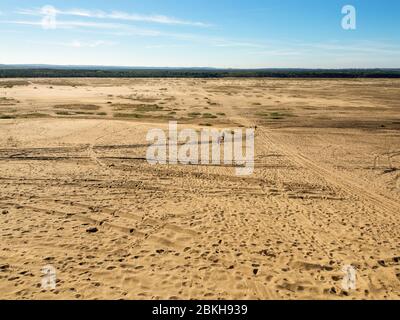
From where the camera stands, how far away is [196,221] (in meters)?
10.7

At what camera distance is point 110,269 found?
8047 millimetres

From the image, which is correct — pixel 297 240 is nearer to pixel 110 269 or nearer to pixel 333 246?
pixel 333 246

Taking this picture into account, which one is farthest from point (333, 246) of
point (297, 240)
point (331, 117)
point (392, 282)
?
point (331, 117)

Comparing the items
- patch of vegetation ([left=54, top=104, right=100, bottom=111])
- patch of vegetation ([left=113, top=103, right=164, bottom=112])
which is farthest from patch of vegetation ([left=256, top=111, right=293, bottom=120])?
patch of vegetation ([left=54, top=104, right=100, bottom=111])

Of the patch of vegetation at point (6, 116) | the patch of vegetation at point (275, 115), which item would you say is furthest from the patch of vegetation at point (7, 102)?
the patch of vegetation at point (275, 115)

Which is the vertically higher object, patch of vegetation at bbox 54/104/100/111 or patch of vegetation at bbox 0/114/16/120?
patch of vegetation at bbox 54/104/100/111

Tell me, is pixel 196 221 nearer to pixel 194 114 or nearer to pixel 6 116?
pixel 194 114

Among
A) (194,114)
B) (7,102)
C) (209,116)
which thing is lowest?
(209,116)

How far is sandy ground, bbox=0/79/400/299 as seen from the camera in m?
7.65

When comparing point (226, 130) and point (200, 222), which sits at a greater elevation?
point (226, 130)

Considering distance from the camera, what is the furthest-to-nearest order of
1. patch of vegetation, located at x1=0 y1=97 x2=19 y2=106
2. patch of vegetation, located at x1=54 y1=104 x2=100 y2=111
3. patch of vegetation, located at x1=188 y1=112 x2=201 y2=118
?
patch of vegetation, located at x1=0 y1=97 x2=19 y2=106
patch of vegetation, located at x1=54 y1=104 x2=100 y2=111
patch of vegetation, located at x1=188 y1=112 x2=201 y2=118

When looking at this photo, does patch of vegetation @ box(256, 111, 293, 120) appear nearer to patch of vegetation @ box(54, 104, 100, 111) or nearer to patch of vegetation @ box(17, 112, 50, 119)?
patch of vegetation @ box(54, 104, 100, 111)

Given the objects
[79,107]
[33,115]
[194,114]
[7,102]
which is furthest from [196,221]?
[7,102]
